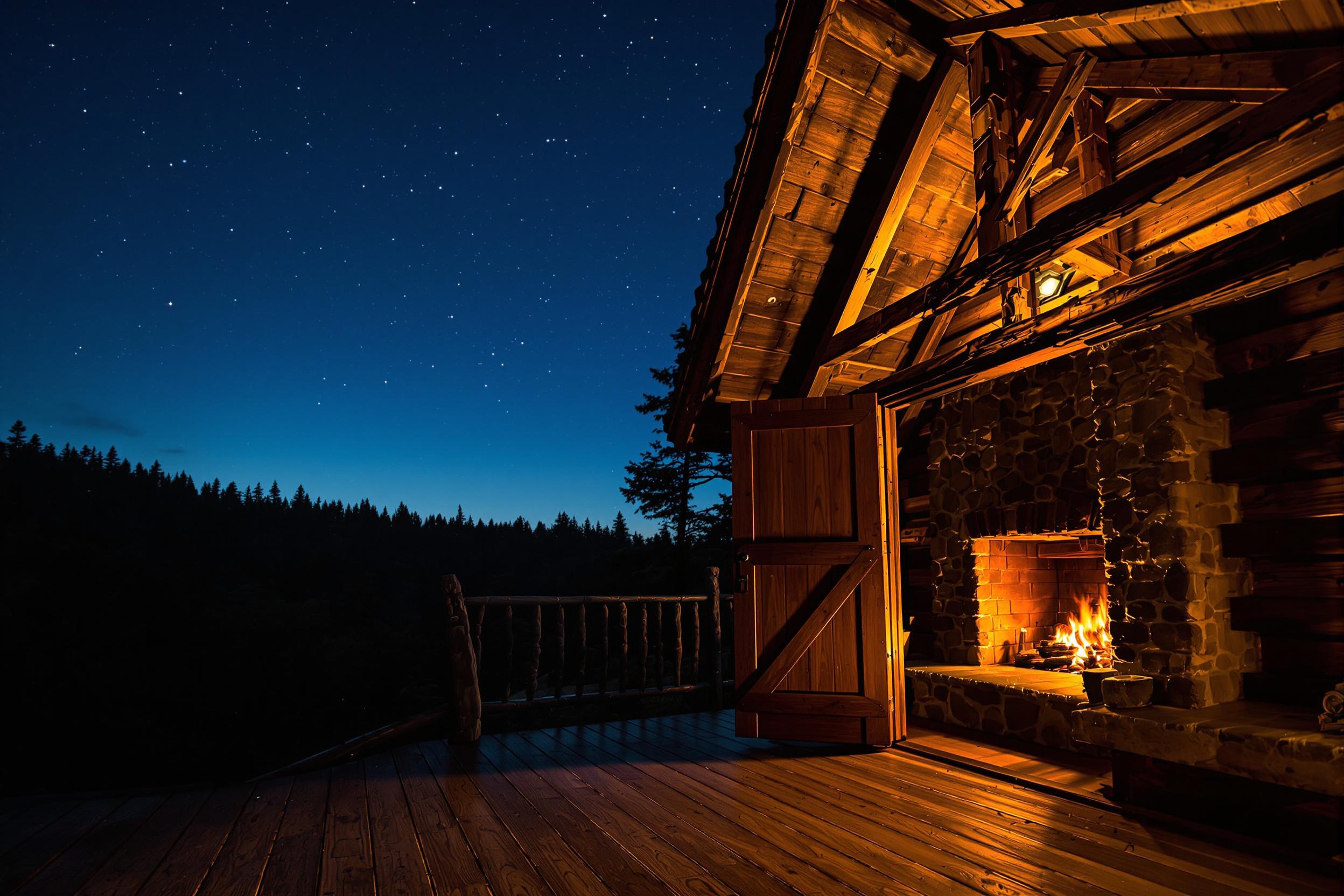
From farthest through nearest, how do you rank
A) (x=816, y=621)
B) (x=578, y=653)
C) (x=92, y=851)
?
(x=578, y=653)
(x=816, y=621)
(x=92, y=851)

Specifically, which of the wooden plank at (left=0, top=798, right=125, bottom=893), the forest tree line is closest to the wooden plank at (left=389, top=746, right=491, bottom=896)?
the wooden plank at (left=0, top=798, right=125, bottom=893)

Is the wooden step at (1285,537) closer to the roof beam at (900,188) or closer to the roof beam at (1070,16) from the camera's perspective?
the roof beam at (1070,16)

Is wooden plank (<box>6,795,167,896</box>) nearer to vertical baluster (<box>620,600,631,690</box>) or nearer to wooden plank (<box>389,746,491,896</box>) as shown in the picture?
wooden plank (<box>389,746,491,896</box>)

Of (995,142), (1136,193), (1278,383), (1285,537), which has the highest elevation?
(995,142)

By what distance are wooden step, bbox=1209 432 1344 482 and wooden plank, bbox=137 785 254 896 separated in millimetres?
5678

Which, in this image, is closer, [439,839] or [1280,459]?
[439,839]

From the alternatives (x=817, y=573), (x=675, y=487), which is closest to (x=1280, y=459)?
(x=817, y=573)

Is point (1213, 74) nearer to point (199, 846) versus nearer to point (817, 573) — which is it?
point (817, 573)

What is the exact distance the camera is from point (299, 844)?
3.02 metres

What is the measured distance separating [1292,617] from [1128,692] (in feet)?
3.89

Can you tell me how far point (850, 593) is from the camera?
4664 millimetres

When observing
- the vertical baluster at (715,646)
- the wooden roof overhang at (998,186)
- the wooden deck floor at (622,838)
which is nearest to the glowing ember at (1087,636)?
the wooden deck floor at (622,838)

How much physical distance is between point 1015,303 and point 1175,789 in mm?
2777

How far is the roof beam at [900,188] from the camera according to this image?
4.54m
